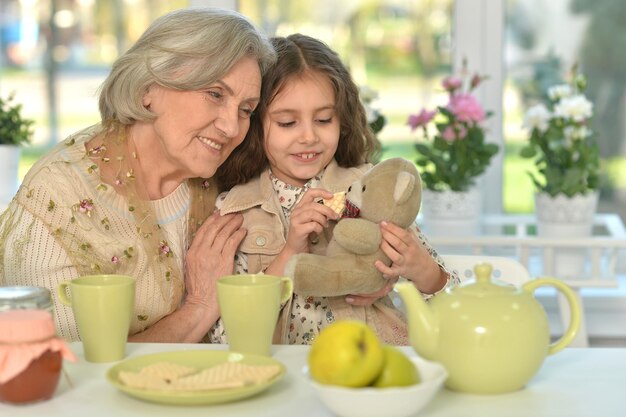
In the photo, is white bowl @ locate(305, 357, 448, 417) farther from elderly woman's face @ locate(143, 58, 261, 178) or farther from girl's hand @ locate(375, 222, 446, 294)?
elderly woman's face @ locate(143, 58, 261, 178)

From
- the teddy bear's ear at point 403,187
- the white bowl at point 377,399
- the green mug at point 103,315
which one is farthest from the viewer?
the teddy bear's ear at point 403,187

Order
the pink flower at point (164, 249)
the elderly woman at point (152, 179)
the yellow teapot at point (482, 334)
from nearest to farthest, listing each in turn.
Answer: the yellow teapot at point (482, 334)
the elderly woman at point (152, 179)
the pink flower at point (164, 249)

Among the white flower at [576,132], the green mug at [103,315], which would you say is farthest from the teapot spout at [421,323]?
the white flower at [576,132]

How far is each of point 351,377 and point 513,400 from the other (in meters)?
0.24

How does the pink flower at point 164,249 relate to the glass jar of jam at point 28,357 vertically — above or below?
above

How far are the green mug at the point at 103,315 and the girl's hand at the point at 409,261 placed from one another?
505 millimetres

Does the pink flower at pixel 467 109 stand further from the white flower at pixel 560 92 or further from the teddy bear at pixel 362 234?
the teddy bear at pixel 362 234

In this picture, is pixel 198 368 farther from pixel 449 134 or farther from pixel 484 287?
pixel 449 134

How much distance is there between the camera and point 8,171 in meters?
2.79

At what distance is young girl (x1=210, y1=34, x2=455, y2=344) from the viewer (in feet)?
6.29

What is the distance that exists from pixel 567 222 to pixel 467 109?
0.42 meters


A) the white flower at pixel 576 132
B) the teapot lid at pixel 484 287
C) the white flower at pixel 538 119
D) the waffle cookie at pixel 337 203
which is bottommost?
the teapot lid at pixel 484 287

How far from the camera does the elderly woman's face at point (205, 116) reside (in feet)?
5.96

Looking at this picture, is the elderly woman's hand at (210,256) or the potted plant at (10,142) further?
the potted plant at (10,142)
